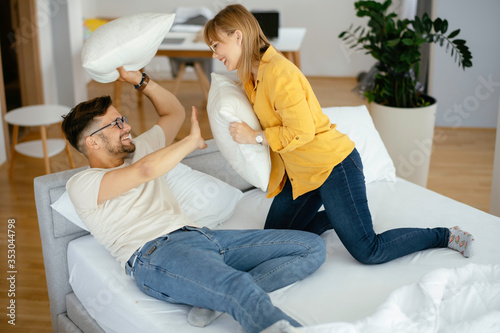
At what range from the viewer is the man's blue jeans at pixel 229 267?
1.65 meters

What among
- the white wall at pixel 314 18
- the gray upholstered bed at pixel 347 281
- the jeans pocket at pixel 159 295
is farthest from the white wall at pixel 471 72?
the jeans pocket at pixel 159 295

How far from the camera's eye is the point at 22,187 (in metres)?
3.71

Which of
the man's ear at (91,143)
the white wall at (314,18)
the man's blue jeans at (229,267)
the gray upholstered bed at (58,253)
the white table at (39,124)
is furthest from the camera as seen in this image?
the white wall at (314,18)

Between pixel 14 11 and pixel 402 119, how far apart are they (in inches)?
118

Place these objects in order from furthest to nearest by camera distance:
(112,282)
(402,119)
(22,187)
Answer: (22,187) → (402,119) → (112,282)

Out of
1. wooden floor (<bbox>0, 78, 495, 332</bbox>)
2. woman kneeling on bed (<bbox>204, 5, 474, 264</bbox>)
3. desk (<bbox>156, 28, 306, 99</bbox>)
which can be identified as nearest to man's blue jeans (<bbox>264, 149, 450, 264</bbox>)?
woman kneeling on bed (<bbox>204, 5, 474, 264</bbox>)

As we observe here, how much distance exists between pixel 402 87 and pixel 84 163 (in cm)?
222

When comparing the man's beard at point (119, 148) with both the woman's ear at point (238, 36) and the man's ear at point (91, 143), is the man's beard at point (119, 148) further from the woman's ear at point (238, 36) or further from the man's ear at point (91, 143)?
the woman's ear at point (238, 36)

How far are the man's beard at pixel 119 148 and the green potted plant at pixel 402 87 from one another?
1.74 metres

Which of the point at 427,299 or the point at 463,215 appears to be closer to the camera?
the point at 427,299

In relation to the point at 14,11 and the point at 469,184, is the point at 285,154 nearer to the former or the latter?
the point at 469,184

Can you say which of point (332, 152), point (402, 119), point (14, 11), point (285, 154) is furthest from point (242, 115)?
point (14, 11)

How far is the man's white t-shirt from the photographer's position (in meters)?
1.86

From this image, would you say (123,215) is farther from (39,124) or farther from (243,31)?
(39,124)
